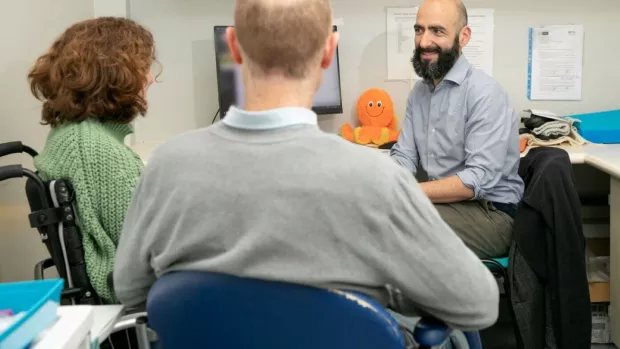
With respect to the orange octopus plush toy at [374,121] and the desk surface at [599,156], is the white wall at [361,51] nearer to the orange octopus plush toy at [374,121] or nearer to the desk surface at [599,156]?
the orange octopus plush toy at [374,121]

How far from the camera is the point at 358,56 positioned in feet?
10.1

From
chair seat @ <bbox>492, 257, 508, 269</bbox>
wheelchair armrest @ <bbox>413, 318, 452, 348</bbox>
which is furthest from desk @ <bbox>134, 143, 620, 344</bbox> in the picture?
wheelchair armrest @ <bbox>413, 318, 452, 348</bbox>

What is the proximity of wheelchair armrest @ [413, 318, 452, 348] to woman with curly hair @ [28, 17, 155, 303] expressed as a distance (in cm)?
79

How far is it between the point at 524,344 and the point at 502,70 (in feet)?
4.81

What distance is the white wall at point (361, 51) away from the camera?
3.00 m

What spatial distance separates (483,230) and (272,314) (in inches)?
54.1

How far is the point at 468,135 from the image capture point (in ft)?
7.39

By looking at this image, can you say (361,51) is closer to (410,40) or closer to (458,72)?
(410,40)

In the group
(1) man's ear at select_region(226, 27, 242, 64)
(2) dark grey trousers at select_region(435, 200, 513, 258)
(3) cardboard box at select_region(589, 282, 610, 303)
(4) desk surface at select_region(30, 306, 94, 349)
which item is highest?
(1) man's ear at select_region(226, 27, 242, 64)

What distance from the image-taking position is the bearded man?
7.08 ft

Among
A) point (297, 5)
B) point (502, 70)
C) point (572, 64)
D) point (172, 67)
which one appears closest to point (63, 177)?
point (297, 5)

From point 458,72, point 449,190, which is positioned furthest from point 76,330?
point 458,72

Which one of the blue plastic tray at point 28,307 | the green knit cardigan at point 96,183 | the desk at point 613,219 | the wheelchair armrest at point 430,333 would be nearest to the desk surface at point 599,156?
the desk at point 613,219

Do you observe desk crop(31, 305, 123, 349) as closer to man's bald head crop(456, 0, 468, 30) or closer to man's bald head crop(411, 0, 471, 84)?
man's bald head crop(411, 0, 471, 84)
